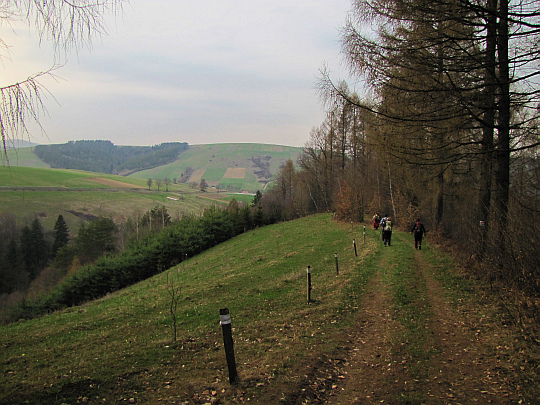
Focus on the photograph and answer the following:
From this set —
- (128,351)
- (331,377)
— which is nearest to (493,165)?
(331,377)

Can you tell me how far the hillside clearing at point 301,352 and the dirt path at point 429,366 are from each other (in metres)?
0.02

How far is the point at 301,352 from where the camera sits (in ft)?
23.5

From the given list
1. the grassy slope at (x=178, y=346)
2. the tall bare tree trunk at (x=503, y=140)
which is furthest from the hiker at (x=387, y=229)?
the tall bare tree trunk at (x=503, y=140)

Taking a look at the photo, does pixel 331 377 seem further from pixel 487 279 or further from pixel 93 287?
pixel 93 287

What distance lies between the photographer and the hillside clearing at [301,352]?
548 cm

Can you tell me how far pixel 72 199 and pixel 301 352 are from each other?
389ft

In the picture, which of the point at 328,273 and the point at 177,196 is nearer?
the point at 328,273

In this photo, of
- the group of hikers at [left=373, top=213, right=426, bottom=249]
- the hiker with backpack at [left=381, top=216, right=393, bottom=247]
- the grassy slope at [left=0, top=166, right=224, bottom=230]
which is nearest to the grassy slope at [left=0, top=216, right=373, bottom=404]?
the group of hikers at [left=373, top=213, right=426, bottom=249]

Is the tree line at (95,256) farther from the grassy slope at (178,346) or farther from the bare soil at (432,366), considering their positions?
the bare soil at (432,366)

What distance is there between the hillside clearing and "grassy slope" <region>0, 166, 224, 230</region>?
88.0m

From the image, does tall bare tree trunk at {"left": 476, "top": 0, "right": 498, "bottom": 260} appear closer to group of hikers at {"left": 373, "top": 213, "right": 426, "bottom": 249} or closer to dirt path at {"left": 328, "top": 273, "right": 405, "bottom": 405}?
dirt path at {"left": 328, "top": 273, "right": 405, "bottom": 405}

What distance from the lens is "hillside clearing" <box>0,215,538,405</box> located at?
216 inches

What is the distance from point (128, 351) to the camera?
7680mm

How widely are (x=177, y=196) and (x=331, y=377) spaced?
139 metres
